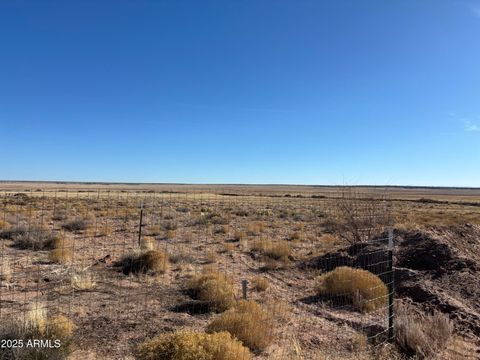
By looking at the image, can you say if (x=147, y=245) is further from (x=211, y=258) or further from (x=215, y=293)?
(x=215, y=293)

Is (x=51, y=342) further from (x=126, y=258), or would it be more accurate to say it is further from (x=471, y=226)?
(x=471, y=226)

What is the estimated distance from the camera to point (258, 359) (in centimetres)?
653

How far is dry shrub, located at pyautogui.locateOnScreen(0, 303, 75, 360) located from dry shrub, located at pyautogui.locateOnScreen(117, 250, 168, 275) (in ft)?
20.2

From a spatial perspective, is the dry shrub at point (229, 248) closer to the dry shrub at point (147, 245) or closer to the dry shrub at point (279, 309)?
the dry shrub at point (147, 245)

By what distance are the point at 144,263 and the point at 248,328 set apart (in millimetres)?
6834

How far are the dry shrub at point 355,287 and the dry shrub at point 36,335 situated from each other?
5881mm

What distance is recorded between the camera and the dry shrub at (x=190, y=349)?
528cm

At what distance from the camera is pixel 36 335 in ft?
20.0

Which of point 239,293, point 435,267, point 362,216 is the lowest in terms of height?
point 239,293

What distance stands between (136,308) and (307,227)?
21.2m

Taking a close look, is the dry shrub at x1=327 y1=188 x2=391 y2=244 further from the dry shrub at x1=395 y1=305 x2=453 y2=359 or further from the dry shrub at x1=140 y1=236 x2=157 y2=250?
the dry shrub at x1=395 y1=305 x2=453 y2=359

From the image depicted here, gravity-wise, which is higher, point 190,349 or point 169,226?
point 190,349

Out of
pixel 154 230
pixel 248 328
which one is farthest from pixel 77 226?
Answer: pixel 248 328

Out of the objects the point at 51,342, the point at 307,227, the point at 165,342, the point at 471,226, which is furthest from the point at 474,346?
the point at 307,227
